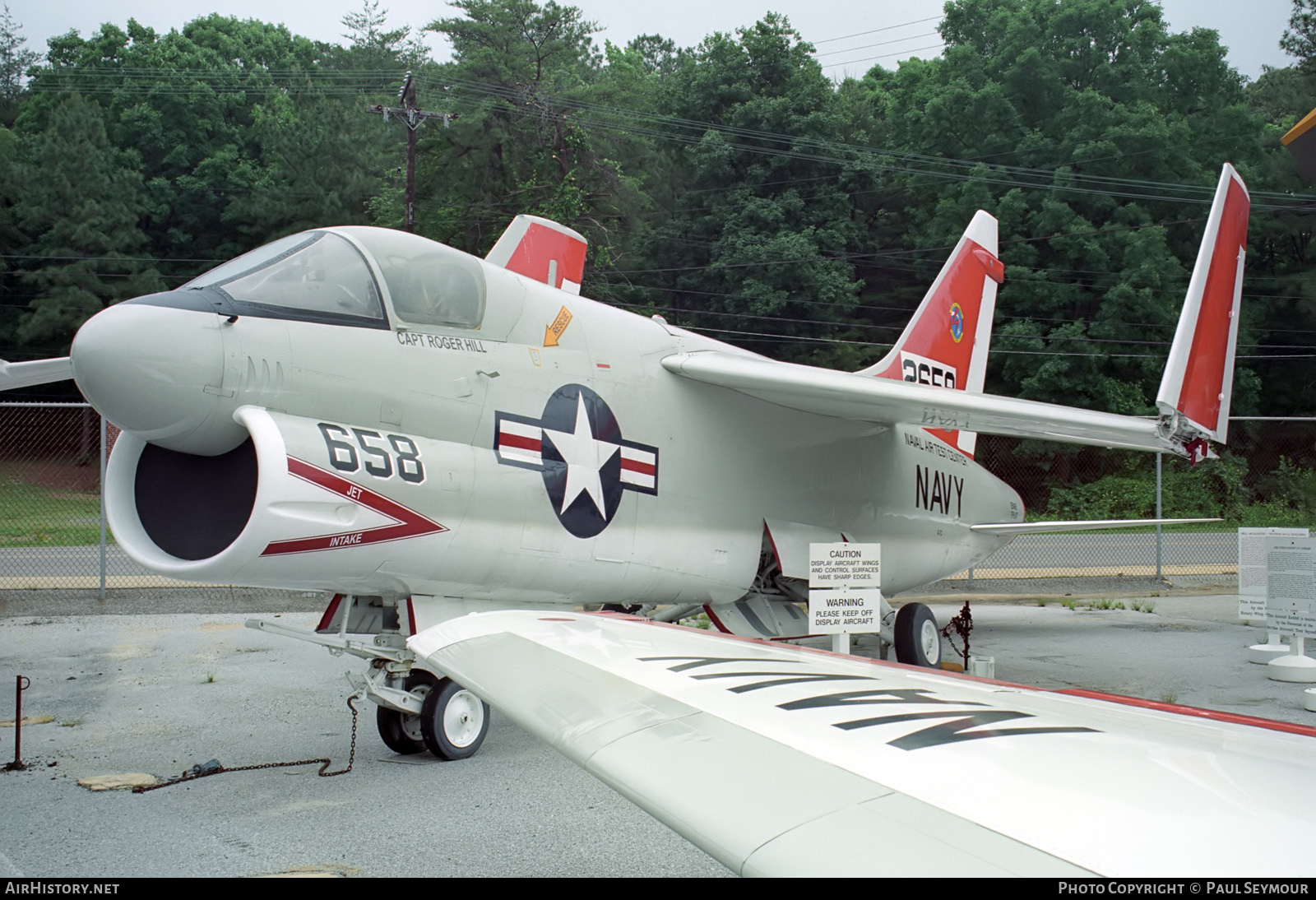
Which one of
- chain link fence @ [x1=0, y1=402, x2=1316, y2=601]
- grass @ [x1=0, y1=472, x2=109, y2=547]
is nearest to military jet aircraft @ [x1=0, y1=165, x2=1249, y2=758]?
chain link fence @ [x1=0, y1=402, x2=1316, y2=601]

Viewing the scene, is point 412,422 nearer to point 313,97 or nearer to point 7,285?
point 7,285

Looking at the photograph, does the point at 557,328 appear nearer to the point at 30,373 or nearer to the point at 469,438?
the point at 469,438

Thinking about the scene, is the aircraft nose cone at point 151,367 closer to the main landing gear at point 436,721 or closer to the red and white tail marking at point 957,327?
the main landing gear at point 436,721

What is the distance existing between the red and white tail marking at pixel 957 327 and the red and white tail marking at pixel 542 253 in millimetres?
3079

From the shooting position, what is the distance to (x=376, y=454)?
15.5 ft

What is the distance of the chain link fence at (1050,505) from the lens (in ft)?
45.2

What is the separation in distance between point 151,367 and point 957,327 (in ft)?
26.4

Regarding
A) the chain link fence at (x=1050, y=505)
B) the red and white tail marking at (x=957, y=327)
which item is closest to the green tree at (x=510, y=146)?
the chain link fence at (x=1050, y=505)

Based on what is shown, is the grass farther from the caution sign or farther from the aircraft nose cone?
the caution sign

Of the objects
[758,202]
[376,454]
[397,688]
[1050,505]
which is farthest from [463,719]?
[758,202]

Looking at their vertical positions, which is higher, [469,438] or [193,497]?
[469,438]

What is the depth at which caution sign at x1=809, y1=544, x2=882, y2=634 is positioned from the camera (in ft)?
20.6

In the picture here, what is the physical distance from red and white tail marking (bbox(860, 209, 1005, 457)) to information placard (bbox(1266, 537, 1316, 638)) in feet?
9.84
